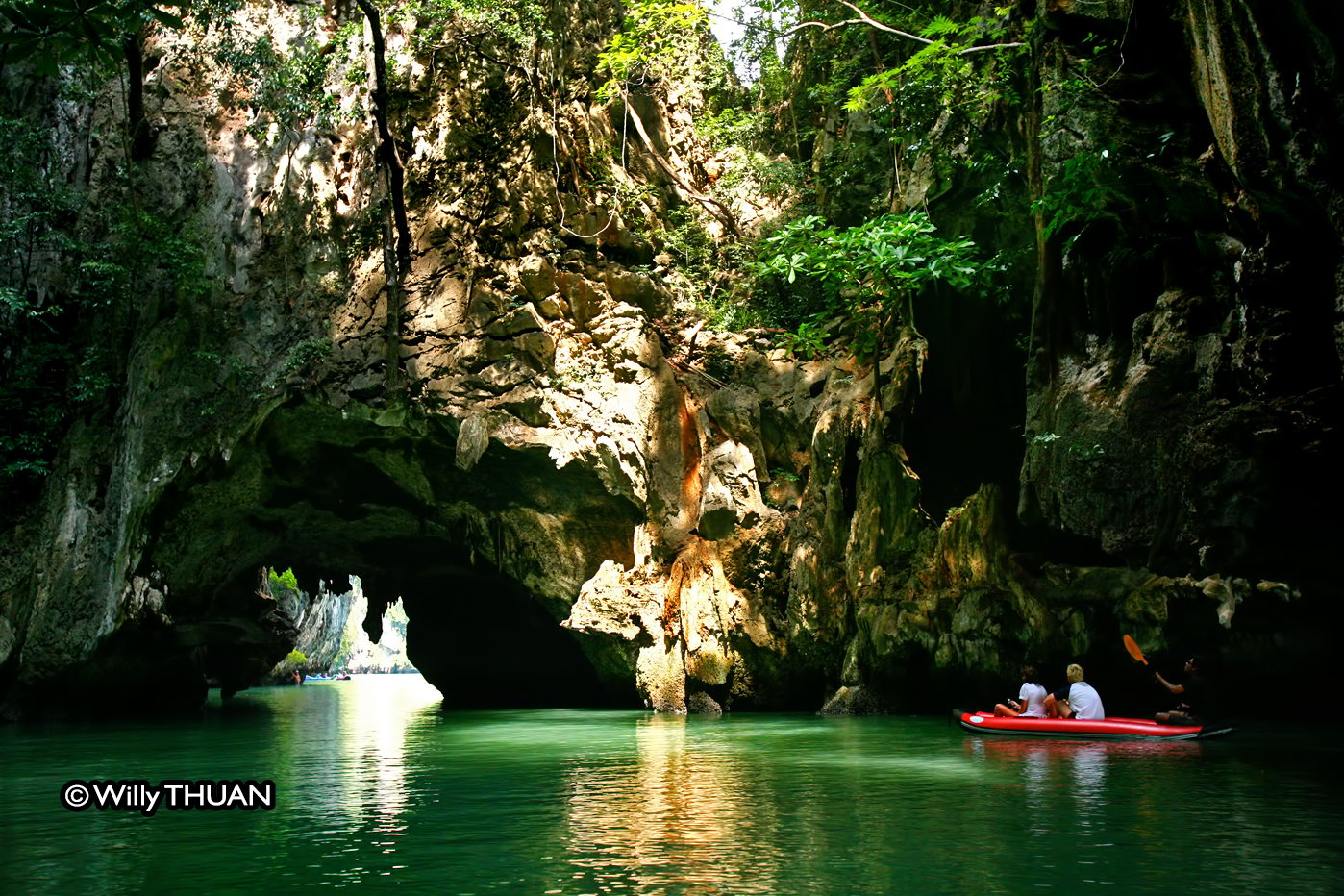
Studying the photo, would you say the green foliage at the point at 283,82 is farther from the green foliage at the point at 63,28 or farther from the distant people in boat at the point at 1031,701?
the distant people in boat at the point at 1031,701

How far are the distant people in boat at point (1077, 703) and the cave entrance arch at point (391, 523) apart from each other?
7.35 m

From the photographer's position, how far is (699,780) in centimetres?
698

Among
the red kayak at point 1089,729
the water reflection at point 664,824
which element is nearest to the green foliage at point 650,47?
the red kayak at point 1089,729

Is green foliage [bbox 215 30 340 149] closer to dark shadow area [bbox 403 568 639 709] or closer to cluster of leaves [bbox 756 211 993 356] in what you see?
cluster of leaves [bbox 756 211 993 356]

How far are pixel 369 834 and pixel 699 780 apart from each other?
8.95 ft

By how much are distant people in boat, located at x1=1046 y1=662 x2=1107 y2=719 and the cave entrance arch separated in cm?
735

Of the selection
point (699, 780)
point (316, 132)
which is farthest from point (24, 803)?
point (316, 132)

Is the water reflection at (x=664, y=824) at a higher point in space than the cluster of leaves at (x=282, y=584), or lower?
lower

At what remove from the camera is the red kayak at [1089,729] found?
8922 millimetres

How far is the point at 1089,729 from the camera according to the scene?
934 centimetres

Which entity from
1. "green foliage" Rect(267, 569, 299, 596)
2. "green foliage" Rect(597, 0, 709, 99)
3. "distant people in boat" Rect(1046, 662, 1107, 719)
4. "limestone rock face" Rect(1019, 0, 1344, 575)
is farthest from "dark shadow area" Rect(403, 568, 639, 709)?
"limestone rock face" Rect(1019, 0, 1344, 575)

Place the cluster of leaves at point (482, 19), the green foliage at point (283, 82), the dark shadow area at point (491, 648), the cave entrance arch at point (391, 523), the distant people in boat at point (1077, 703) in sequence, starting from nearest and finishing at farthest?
the distant people in boat at point (1077, 703)
the cave entrance arch at point (391, 523)
the green foliage at point (283, 82)
the cluster of leaves at point (482, 19)
the dark shadow area at point (491, 648)

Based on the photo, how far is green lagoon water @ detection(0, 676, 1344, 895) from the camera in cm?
400

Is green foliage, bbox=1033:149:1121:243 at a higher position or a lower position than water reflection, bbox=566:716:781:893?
higher
